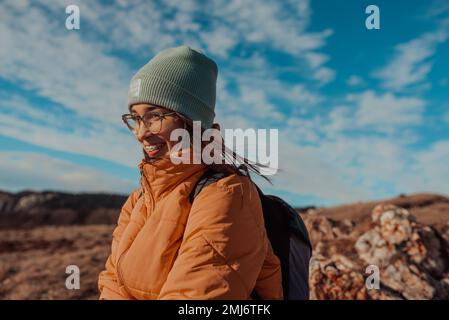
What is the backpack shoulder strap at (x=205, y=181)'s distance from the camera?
2.19 metres

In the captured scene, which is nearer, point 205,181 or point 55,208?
point 205,181

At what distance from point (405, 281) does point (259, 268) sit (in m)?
5.99

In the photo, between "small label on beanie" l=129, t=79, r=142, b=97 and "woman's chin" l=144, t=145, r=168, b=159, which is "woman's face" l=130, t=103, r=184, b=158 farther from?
"small label on beanie" l=129, t=79, r=142, b=97

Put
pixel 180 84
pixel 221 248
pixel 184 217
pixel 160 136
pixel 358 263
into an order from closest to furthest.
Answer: pixel 221 248 → pixel 184 217 → pixel 160 136 → pixel 180 84 → pixel 358 263

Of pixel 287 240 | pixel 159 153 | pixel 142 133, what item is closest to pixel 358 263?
pixel 287 240

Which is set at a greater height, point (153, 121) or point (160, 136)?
point (153, 121)

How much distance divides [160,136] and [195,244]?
813 mm

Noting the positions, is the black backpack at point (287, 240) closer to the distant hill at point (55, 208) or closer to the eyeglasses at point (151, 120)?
the eyeglasses at point (151, 120)

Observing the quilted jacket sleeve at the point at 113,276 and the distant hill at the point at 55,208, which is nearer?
the quilted jacket sleeve at the point at 113,276

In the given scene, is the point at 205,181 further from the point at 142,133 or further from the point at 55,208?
the point at 55,208

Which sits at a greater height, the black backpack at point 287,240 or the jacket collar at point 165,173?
the jacket collar at point 165,173

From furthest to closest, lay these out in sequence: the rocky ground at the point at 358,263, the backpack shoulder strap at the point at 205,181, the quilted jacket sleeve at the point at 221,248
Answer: the rocky ground at the point at 358,263, the backpack shoulder strap at the point at 205,181, the quilted jacket sleeve at the point at 221,248

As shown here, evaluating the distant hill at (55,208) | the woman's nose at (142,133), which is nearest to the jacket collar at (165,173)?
the woman's nose at (142,133)

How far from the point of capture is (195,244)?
77.6 inches
